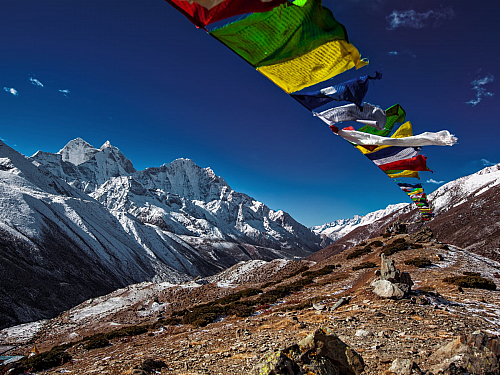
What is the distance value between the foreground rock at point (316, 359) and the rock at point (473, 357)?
1.94m

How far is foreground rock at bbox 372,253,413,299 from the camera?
1312 cm

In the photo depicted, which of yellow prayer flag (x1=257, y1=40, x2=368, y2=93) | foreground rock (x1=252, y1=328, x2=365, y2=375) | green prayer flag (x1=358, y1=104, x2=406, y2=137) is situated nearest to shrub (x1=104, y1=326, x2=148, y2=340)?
foreground rock (x1=252, y1=328, x2=365, y2=375)

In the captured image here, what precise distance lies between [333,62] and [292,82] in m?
1.18

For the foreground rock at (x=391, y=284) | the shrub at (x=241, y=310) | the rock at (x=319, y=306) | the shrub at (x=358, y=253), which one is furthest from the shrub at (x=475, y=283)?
the shrub at (x=358, y=253)

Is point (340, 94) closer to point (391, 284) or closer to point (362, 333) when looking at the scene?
point (362, 333)

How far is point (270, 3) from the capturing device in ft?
18.0

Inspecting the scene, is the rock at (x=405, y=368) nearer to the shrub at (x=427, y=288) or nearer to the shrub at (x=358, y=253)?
the shrub at (x=427, y=288)

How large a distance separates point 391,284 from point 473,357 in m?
8.72

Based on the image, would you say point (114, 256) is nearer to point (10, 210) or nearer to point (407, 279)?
point (10, 210)

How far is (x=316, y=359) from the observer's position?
16.6ft

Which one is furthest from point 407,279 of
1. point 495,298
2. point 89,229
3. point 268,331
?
point 89,229

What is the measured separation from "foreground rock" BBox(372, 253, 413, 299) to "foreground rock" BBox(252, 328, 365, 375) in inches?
373

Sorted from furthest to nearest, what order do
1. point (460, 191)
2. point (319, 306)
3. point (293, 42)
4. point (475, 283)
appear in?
1. point (460, 191)
2. point (475, 283)
3. point (319, 306)
4. point (293, 42)

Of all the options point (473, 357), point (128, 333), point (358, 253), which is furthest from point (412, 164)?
point (358, 253)
